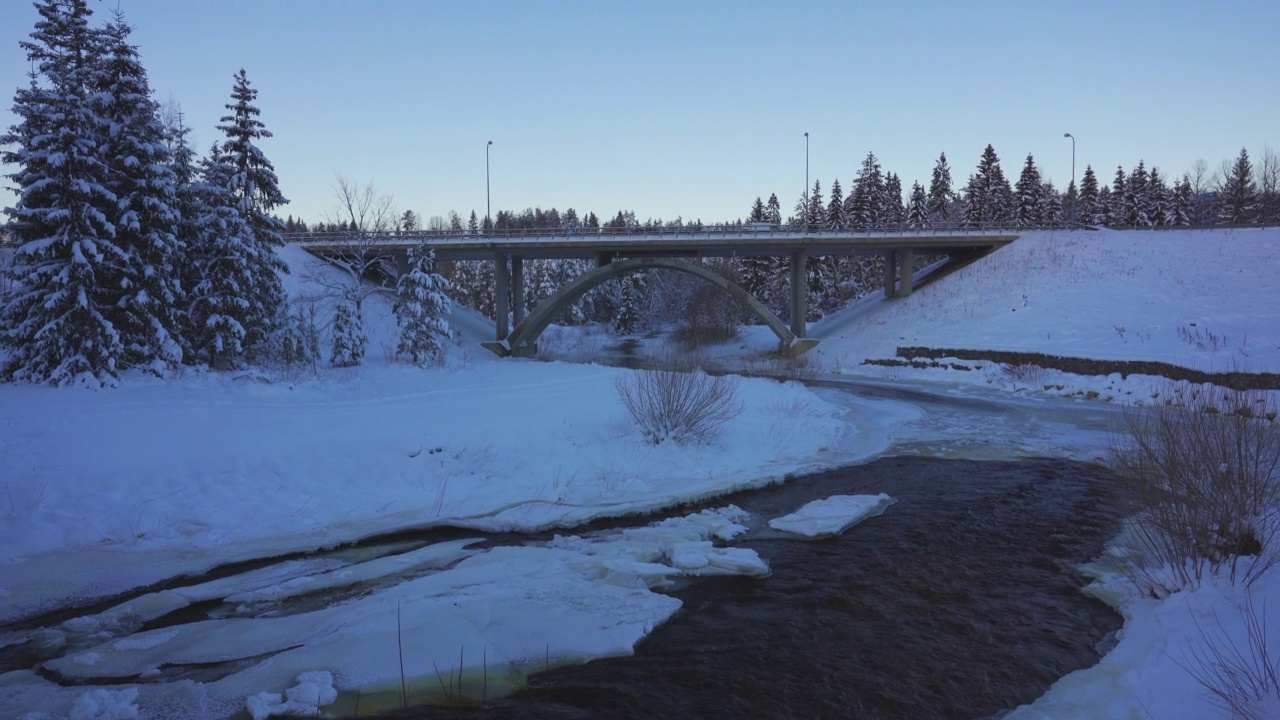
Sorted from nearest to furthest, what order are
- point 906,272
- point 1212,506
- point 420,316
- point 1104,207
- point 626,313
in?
point 1212,506 < point 420,316 < point 906,272 < point 1104,207 < point 626,313

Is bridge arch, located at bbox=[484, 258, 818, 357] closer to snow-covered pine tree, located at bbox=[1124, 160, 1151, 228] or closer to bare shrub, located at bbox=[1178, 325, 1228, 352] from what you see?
bare shrub, located at bbox=[1178, 325, 1228, 352]

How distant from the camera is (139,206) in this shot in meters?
20.6

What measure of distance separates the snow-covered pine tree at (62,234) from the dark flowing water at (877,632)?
1712 cm

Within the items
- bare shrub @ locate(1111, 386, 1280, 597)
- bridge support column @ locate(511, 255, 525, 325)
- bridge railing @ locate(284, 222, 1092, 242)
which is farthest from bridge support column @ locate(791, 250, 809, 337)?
bare shrub @ locate(1111, 386, 1280, 597)

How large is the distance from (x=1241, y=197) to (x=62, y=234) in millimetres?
85350

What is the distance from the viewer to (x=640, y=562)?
895 cm

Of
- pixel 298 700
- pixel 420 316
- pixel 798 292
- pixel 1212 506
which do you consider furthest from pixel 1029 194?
pixel 298 700

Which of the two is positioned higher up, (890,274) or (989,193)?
(989,193)

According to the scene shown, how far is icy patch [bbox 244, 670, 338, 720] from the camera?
214 inches

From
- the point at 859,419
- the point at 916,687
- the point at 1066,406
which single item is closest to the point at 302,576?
the point at 916,687

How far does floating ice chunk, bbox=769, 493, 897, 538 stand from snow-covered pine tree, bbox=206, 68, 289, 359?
22537 millimetres

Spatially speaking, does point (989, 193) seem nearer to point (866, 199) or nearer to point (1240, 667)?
point (866, 199)

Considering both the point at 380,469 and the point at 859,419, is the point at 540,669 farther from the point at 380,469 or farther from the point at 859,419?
the point at 859,419

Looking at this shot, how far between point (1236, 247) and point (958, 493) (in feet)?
128
